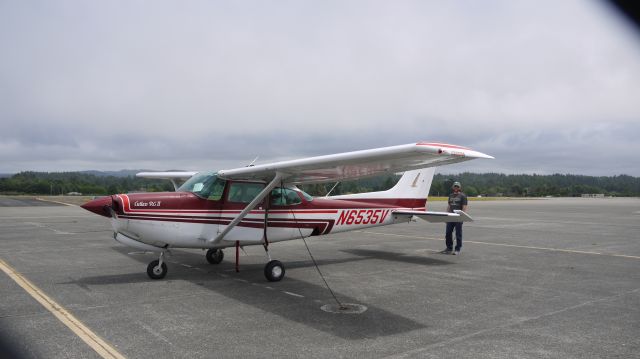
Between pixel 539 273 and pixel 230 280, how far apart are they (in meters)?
6.02

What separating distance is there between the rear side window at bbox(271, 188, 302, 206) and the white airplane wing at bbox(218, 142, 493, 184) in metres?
0.24

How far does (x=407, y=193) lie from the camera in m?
11.9

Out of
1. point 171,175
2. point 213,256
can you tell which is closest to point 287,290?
point 213,256

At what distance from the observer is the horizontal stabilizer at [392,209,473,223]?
977cm

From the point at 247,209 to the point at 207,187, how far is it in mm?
1043

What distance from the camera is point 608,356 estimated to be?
181 inches

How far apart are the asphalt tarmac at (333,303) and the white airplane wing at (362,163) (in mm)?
1965

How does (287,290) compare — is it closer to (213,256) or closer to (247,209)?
(247,209)

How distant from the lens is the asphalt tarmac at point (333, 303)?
4898mm

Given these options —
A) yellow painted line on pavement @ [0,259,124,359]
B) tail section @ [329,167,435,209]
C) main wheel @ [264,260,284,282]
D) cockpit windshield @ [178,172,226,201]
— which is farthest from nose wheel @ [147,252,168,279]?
tail section @ [329,167,435,209]

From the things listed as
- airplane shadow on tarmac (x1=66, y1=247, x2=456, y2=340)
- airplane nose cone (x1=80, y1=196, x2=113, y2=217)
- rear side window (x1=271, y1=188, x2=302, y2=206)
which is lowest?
airplane shadow on tarmac (x1=66, y1=247, x2=456, y2=340)

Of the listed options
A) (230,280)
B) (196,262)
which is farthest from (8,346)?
(196,262)

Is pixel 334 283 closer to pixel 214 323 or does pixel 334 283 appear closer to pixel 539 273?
→ pixel 214 323

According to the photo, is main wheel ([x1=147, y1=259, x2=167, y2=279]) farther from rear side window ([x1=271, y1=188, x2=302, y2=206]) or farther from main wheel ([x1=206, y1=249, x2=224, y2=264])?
rear side window ([x1=271, y1=188, x2=302, y2=206])
